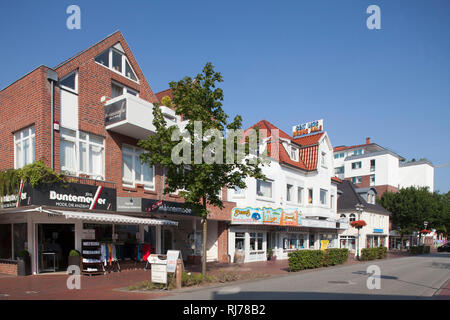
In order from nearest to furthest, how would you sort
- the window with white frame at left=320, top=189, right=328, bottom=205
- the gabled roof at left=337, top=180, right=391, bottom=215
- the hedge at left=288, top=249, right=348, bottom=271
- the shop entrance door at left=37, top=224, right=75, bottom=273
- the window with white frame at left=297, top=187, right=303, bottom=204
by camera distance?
the shop entrance door at left=37, top=224, right=75, bottom=273
the hedge at left=288, top=249, right=348, bottom=271
the window with white frame at left=297, top=187, right=303, bottom=204
the window with white frame at left=320, top=189, right=328, bottom=205
the gabled roof at left=337, top=180, right=391, bottom=215

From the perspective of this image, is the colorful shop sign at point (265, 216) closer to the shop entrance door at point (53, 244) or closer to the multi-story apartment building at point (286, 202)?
the multi-story apartment building at point (286, 202)

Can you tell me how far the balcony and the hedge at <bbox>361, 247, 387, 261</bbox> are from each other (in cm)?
1998

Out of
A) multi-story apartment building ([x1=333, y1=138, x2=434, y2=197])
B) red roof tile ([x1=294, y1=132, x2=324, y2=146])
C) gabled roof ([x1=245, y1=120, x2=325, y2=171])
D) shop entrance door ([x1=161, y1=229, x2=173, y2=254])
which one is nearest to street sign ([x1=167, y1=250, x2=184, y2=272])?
shop entrance door ([x1=161, y1=229, x2=173, y2=254])

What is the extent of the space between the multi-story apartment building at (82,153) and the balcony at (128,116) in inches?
1.8

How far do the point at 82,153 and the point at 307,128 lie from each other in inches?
1032

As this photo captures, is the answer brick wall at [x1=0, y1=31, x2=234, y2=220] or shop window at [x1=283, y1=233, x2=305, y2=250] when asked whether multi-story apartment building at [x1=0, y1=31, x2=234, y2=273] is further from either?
shop window at [x1=283, y1=233, x2=305, y2=250]

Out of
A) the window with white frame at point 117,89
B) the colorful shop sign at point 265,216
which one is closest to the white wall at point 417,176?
the colorful shop sign at point 265,216

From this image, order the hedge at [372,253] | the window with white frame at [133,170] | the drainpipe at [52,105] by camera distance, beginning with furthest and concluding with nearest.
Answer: the hedge at [372,253] < the window with white frame at [133,170] < the drainpipe at [52,105]

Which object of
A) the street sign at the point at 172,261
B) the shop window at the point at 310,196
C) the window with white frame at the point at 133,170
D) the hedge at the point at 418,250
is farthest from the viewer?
the hedge at the point at 418,250

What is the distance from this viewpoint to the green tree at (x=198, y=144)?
44.6 ft

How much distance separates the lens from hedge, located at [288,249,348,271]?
730 inches

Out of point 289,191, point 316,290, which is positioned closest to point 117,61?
point 316,290
